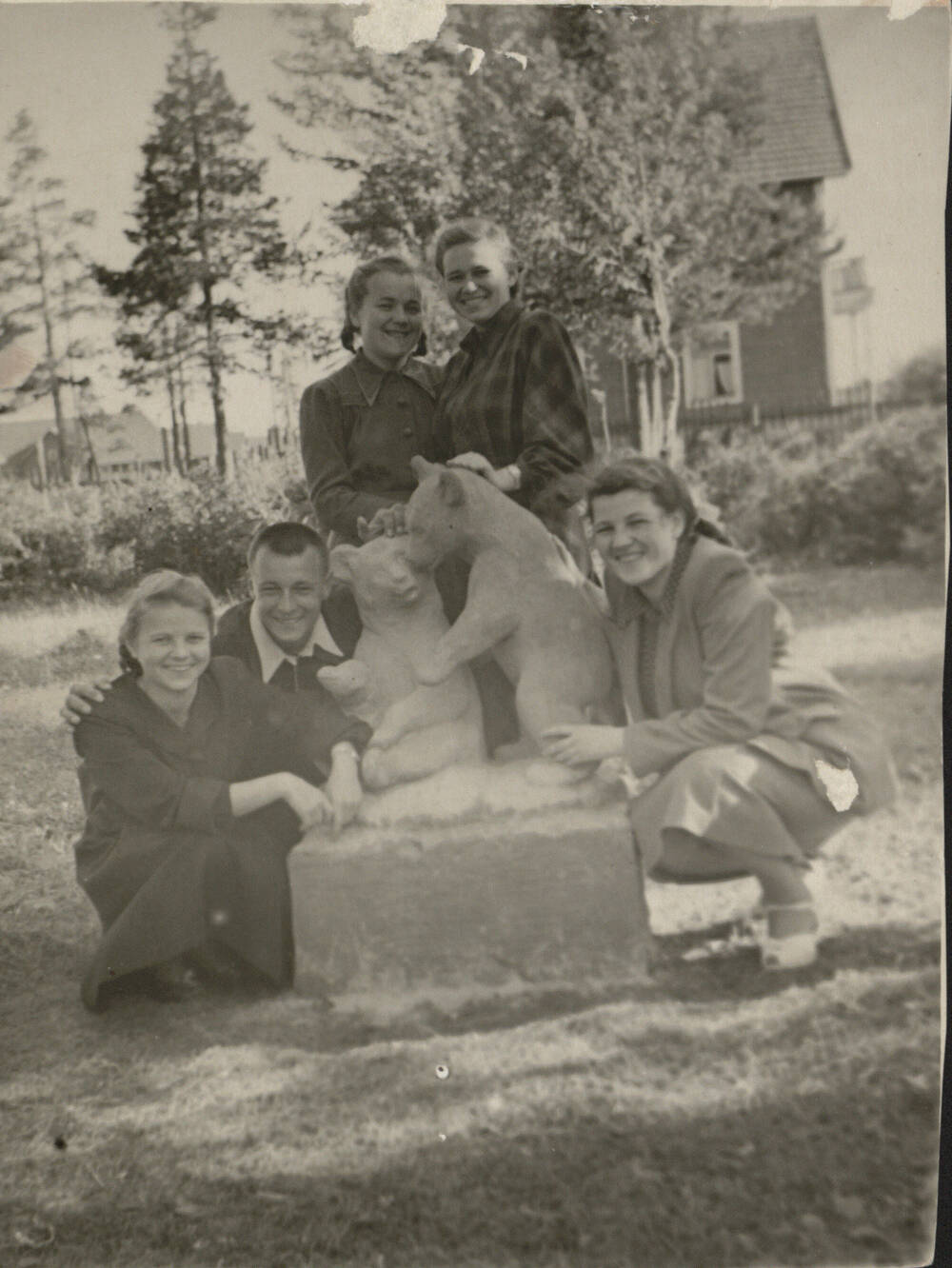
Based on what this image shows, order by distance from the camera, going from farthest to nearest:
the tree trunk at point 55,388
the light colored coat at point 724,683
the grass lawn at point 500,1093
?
the tree trunk at point 55,388
the light colored coat at point 724,683
the grass lawn at point 500,1093

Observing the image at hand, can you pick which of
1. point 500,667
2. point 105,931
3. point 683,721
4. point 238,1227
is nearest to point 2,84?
point 500,667

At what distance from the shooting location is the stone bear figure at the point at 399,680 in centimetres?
323

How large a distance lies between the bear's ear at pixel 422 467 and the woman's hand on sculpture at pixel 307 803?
2.82 feet

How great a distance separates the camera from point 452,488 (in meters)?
3.22

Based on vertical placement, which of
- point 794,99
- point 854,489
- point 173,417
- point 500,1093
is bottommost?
point 500,1093

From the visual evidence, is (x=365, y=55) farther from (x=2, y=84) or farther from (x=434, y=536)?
(x=434, y=536)

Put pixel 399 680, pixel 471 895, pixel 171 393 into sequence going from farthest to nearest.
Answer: pixel 171 393
pixel 399 680
pixel 471 895

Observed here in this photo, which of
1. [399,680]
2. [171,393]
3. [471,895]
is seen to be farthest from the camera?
[171,393]

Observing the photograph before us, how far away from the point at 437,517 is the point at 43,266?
1243 millimetres

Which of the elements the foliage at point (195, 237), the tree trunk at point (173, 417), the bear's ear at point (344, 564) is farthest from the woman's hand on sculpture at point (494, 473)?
the tree trunk at point (173, 417)

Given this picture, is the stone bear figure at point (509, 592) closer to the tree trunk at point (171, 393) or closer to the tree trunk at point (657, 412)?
the tree trunk at point (657, 412)

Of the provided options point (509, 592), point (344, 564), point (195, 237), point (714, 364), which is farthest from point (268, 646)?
point (714, 364)

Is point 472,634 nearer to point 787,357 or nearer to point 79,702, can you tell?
point 79,702

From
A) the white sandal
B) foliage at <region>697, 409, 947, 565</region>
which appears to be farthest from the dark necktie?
the white sandal
